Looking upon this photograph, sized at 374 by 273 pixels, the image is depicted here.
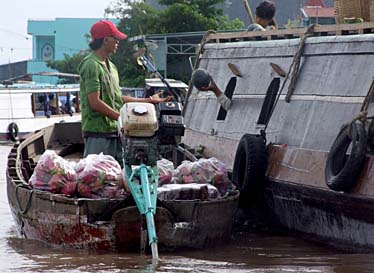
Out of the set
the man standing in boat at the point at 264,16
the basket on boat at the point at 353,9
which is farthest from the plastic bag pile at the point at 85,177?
the man standing in boat at the point at 264,16

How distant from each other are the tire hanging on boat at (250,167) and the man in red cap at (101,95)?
1332 mm

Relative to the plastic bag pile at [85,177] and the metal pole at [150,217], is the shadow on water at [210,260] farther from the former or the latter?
the plastic bag pile at [85,177]

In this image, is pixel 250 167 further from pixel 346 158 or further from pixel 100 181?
pixel 100 181

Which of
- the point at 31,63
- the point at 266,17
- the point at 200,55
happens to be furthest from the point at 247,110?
the point at 31,63

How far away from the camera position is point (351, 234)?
9.33m

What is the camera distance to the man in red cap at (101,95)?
9.95 m

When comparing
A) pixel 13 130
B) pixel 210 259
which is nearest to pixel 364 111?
pixel 210 259

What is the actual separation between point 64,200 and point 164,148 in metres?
0.94

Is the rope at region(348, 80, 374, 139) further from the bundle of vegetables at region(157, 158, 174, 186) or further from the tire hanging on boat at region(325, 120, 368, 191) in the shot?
the bundle of vegetables at region(157, 158, 174, 186)

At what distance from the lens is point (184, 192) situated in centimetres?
923

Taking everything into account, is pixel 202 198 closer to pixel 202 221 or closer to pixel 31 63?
pixel 202 221

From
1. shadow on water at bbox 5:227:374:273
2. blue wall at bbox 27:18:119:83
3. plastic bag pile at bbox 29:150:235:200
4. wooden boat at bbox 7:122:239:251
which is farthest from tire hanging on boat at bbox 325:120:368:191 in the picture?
blue wall at bbox 27:18:119:83

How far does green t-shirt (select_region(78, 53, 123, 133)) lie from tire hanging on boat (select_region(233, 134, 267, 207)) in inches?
57.4

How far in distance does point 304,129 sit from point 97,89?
2.08 metres
